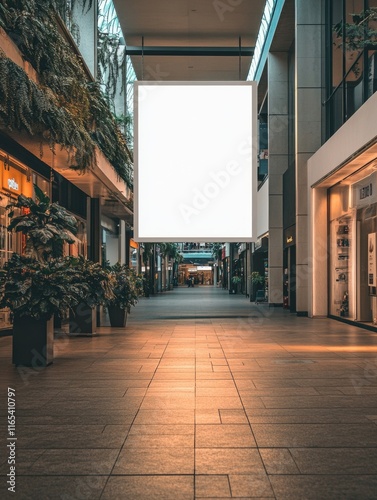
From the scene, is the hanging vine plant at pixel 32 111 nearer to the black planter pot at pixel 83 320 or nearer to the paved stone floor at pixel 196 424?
the black planter pot at pixel 83 320

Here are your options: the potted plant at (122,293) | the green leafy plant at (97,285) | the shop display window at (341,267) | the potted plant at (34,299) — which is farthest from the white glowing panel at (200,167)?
the potted plant at (34,299)

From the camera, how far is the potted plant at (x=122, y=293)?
1563 cm

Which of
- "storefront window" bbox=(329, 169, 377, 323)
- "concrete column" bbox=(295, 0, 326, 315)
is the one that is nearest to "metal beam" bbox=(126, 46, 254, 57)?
"concrete column" bbox=(295, 0, 326, 315)

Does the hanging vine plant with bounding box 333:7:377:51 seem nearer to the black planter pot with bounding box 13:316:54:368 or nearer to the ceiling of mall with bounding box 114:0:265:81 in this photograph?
the ceiling of mall with bounding box 114:0:265:81

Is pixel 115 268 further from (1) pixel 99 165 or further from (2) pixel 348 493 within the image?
(2) pixel 348 493

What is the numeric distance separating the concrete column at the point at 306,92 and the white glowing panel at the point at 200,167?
4216 millimetres

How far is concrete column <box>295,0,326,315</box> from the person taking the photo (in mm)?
20078

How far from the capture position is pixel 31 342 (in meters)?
9.03

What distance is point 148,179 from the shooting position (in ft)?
54.1

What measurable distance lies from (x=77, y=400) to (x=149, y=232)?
10231mm

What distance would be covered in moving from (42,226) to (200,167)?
23.3 ft

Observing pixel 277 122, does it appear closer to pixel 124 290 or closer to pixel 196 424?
pixel 124 290

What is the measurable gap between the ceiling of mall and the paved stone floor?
49.8 feet

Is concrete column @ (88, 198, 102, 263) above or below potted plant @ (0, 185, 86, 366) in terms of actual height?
above
